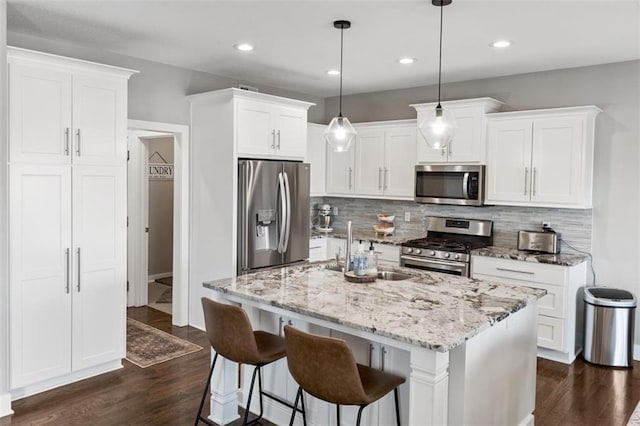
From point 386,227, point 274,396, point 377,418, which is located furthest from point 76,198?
point 386,227

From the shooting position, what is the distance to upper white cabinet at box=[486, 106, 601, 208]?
4.49m

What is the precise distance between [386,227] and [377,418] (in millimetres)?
3440

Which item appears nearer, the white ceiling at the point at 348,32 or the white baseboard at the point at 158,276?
the white ceiling at the point at 348,32

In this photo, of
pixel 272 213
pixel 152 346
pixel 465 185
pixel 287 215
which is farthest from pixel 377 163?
pixel 152 346

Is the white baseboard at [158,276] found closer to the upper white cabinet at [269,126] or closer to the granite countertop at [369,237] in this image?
the granite countertop at [369,237]

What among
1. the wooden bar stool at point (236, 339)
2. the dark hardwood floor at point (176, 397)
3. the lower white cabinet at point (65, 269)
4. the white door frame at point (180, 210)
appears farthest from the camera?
the white door frame at point (180, 210)

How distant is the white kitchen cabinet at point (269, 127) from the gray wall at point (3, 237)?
1963mm

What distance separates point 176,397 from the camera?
3.63m

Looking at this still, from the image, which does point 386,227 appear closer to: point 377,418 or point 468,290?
point 468,290

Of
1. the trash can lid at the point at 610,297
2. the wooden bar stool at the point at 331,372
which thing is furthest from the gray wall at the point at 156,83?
the trash can lid at the point at 610,297

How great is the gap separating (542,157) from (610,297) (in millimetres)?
1348

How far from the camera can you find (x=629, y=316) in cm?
429

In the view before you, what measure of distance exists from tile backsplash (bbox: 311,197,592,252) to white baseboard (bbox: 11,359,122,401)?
131 inches

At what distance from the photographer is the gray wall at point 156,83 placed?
4.32 m
